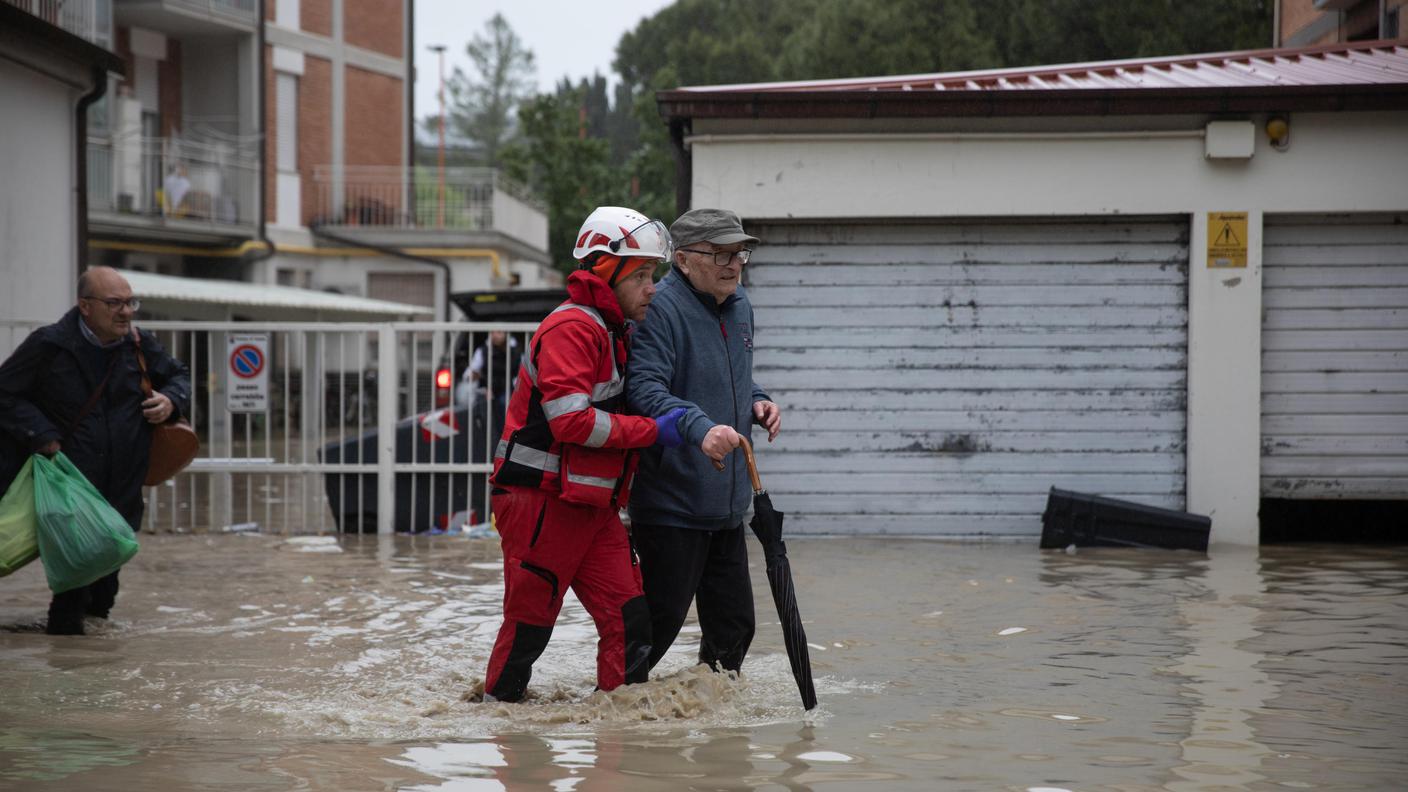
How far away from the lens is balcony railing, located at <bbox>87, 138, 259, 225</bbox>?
1163 inches

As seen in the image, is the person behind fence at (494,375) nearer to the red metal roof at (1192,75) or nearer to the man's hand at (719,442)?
the red metal roof at (1192,75)

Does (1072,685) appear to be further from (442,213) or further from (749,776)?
(442,213)

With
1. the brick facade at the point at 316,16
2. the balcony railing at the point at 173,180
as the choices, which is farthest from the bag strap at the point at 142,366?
the brick facade at the point at 316,16

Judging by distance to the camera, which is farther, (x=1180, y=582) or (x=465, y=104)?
(x=465, y=104)

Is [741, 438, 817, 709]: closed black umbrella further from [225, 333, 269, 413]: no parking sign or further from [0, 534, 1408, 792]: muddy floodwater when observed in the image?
[225, 333, 269, 413]: no parking sign

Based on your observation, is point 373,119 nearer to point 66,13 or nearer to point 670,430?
point 66,13

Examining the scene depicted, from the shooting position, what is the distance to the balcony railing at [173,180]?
29.5 meters

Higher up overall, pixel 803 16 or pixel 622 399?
pixel 803 16

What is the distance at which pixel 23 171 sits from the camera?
44.9 feet

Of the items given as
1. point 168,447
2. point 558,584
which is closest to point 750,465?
point 558,584

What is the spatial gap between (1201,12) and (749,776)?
33.9 meters

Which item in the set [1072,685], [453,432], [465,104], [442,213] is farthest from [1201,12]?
[465,104]

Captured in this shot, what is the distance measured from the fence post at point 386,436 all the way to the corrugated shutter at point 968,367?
9.28ft

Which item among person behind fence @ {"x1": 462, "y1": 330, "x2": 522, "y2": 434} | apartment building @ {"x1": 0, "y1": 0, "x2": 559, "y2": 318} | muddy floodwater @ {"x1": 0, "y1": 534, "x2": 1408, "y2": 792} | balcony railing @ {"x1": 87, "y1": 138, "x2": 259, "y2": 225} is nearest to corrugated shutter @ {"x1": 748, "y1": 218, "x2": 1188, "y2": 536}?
muddy floodwater @ {"x1": 0, "y1": 534, "x2": 1408, "y2": 792}
